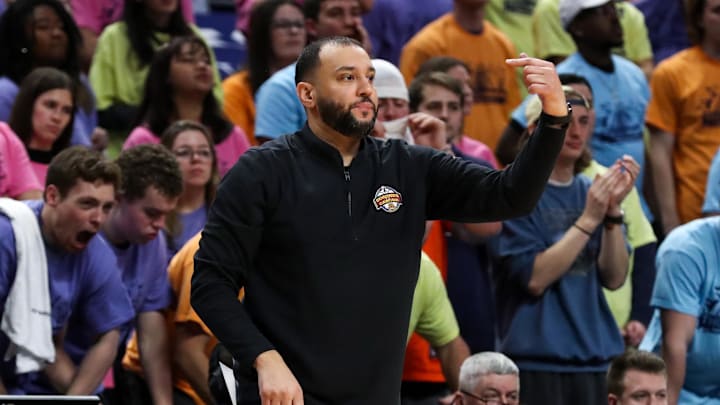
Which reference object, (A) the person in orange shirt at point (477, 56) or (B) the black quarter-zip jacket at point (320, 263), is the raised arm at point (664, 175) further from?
(B) the black quarter-zip jacket at point (320, 263)

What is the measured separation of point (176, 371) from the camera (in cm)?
627

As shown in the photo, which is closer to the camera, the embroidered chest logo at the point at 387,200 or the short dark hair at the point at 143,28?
the embroidered chest logo at the point at 387,200

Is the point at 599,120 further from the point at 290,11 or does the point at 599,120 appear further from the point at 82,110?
the point at 82,110

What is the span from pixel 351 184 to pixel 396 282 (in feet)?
1.00

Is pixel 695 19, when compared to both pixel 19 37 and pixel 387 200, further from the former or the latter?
pixel 387 200

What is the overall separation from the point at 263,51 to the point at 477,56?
1.31 meters

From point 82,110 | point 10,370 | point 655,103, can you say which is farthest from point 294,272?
point 655,103

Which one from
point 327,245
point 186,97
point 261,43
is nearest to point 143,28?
point 261,43

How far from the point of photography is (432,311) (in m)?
6.41

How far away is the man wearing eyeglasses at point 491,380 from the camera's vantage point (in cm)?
→ 593

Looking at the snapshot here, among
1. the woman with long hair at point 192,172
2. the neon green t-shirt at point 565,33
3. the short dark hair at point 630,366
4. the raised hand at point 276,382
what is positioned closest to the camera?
the raised hand at point 276,382

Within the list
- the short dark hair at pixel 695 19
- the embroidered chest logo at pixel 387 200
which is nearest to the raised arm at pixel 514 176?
the embroidered chest logo at pixel 387 200

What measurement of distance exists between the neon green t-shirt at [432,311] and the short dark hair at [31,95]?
1894 millimetres

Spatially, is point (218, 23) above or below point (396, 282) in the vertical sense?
above
